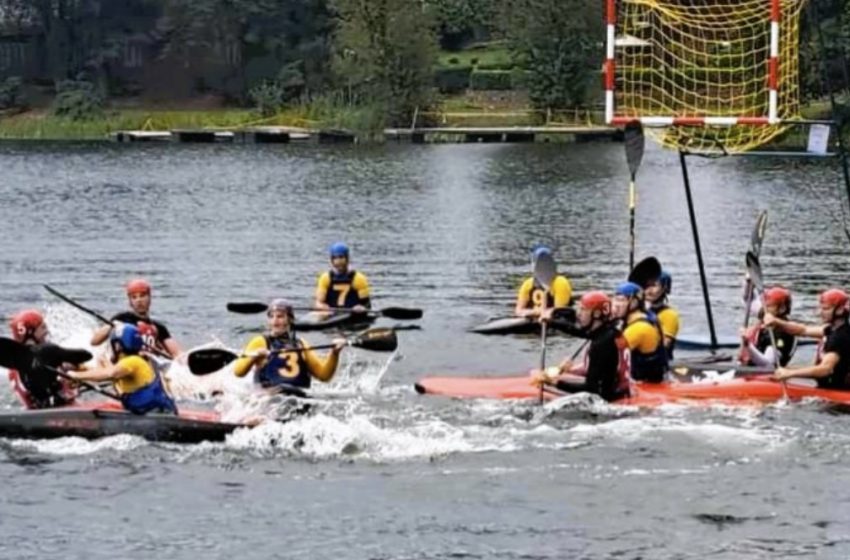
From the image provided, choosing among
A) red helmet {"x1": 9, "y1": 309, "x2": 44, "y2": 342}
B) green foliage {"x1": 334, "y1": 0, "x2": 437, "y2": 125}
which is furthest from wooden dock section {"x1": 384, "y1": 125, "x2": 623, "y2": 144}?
red helmet {"x1": 9, "y1": 309, "x2": 44, "y2": 342}

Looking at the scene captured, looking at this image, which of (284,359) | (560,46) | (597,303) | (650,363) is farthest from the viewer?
(560,46)

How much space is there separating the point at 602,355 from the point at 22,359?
20.3ft

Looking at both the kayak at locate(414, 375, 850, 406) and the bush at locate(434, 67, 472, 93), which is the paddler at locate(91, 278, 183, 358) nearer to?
the kayak at locate(414, 375, 850, 406)

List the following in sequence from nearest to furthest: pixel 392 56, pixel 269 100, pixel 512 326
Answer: pixel 512 326, pixel 392 56, pixel 269 100

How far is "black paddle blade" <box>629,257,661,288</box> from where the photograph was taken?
2125cm

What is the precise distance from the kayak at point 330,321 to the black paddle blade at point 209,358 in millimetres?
5557

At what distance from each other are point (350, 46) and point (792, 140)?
27.4 meters

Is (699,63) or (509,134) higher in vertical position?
(699,63)

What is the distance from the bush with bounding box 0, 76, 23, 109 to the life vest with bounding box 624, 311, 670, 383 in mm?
84584

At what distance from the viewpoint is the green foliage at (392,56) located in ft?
290

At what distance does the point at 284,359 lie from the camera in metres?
19.2

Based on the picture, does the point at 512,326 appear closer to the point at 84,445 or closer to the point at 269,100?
the point at 84,445

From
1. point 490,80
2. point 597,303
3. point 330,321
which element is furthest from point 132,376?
point 490,80

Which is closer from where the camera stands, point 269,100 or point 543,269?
point 543,269
